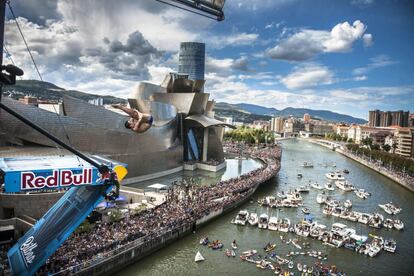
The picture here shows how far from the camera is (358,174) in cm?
7288

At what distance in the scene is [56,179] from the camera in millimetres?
16078

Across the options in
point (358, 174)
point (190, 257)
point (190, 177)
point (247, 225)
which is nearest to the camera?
point (190, 257)

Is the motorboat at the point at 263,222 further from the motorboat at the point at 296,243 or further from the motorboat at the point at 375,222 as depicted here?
the motorboat at the point at 375,222

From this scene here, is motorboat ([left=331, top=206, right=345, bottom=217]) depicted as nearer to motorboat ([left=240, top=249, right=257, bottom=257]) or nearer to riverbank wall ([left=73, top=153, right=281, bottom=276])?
riverbank wall ([left=73, top=153, right=281, bottom=276])

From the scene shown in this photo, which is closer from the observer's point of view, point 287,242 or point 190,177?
point 287,242

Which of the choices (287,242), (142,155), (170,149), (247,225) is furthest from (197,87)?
(287,242)

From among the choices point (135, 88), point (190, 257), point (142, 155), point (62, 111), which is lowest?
point (190, 257)

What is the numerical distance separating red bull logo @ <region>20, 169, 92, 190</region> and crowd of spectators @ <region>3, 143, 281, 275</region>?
4.94 metres

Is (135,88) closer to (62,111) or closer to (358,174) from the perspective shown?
(62,111)

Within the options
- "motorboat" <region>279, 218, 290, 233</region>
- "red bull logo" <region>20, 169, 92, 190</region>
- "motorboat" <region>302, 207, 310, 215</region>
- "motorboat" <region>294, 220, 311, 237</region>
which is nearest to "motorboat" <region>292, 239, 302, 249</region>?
"motorboat" <region>294, 220, 311, 237</region>

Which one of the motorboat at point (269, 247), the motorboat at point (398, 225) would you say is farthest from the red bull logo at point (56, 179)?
the motorboat at point (398, 225)

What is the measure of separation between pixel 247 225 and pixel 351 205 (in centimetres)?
1638

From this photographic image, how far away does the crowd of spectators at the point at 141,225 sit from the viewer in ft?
63.4

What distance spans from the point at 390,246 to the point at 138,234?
774 inches
